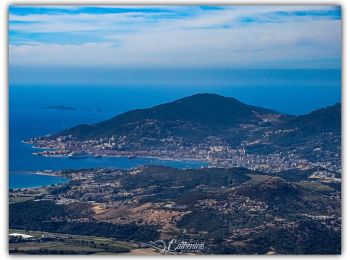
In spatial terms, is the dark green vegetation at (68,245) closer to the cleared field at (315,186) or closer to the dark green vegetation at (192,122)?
the dark green vegetation at (192,122)

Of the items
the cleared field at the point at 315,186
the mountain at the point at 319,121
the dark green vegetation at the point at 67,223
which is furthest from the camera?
the cleared field at the point at 315,186

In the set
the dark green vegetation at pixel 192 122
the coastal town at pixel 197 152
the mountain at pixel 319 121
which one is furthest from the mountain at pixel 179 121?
the mountain at pixel 319 121

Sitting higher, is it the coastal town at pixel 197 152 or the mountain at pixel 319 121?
the mountain at pixel 319 121

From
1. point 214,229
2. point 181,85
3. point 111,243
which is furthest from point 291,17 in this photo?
point 111,243

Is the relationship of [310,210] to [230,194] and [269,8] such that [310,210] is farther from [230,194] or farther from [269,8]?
[269,8]

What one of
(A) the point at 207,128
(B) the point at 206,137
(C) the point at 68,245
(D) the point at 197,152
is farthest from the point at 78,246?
(A) the point at 207,128
